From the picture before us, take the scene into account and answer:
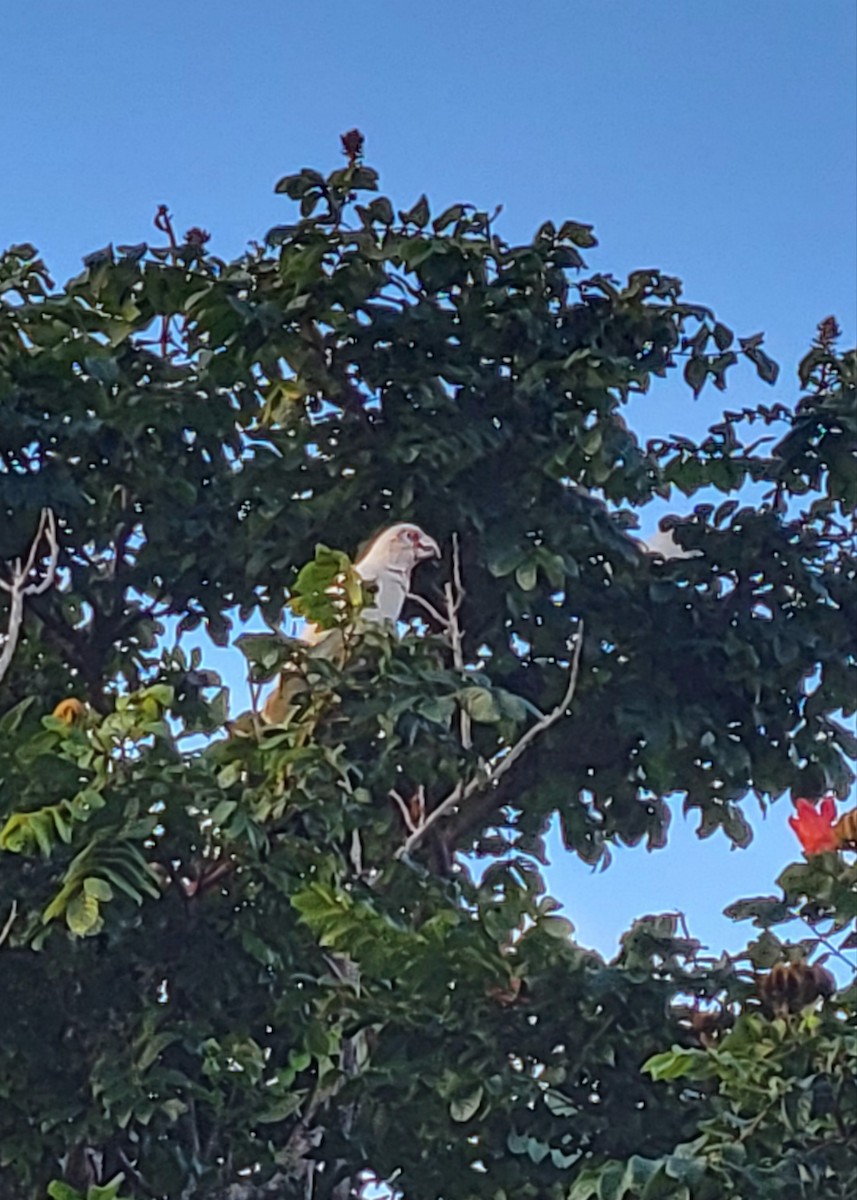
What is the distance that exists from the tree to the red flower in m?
0.01

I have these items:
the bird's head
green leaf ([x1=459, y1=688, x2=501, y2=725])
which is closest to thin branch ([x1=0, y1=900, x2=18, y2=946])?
green leaf ([x1=459, y1=688, x2=501, y2=725])

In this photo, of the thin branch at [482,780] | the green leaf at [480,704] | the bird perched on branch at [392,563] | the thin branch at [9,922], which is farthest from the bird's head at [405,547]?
the thin branch at [9,922]

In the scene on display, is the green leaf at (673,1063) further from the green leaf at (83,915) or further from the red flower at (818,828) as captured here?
the green leaf at (83,915)

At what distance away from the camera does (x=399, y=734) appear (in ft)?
15.8

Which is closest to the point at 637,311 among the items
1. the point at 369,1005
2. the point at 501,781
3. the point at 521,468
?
the point at 521,468

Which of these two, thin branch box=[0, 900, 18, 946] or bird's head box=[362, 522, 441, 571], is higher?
bird's head box=[362, 522, 441, 571]

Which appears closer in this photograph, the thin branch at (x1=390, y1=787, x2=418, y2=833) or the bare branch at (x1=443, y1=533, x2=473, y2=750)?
the bare branch at (x1=443, y1=533, x2=473, y2=750)

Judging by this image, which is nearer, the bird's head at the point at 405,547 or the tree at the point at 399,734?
the tree at the point at 399,734

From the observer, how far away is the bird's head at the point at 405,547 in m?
5.50

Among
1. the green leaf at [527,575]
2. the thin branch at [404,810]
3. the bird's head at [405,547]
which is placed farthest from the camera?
the bird's head at [405,547]

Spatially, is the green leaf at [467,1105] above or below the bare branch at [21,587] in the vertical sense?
below

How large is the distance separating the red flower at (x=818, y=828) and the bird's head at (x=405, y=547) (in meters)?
1.41

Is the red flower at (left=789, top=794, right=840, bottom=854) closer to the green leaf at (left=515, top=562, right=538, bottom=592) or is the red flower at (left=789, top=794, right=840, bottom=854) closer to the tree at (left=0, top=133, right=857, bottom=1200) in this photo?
the tree at (left=0, top=133, right=857, bottom=1200)

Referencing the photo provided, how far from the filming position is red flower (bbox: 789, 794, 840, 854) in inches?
176
